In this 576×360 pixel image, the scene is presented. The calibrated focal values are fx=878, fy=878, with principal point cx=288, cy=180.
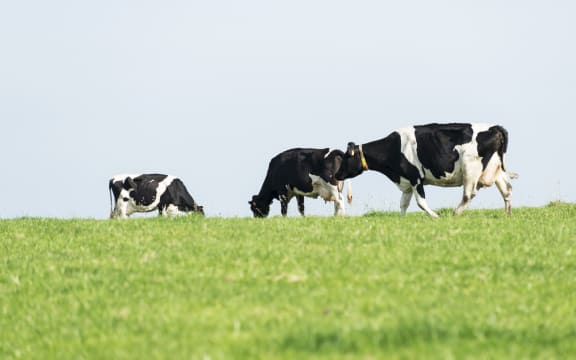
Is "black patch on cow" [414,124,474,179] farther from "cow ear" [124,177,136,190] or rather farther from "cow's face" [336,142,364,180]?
"cow ear" [124,177,136,190]

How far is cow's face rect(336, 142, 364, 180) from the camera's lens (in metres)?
26.0

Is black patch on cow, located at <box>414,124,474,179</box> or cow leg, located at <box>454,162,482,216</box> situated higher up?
black patch on cow, located at <box>414,124,474,179</box>

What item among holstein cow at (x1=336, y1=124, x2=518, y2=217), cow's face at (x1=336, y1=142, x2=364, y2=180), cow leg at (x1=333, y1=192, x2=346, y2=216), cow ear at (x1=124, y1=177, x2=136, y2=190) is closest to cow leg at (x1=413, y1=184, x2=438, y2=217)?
holstein cow at (x1=336, y1=124, x2=518, y2=217)

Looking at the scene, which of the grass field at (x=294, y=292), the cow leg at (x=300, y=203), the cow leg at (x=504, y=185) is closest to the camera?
the grass field at (x=294, y=292)

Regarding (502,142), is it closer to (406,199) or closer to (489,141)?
(489,141)

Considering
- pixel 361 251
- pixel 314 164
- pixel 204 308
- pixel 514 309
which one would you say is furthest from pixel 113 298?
pixel 314 164

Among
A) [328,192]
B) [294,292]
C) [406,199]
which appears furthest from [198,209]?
[294,292]

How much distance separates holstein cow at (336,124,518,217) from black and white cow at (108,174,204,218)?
505 inches

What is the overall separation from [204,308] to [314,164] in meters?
19.9

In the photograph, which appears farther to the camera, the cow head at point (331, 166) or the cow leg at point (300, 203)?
the cow leg at point (300, 203)

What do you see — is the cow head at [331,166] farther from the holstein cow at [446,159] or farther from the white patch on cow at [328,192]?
the holstein cow at [446,159]

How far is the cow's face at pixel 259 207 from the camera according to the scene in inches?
1268

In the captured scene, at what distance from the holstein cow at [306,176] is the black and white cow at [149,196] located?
19.0 ft

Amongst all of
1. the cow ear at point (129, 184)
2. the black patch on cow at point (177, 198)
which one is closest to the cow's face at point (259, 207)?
the black patch on cow at point (177, 198)
